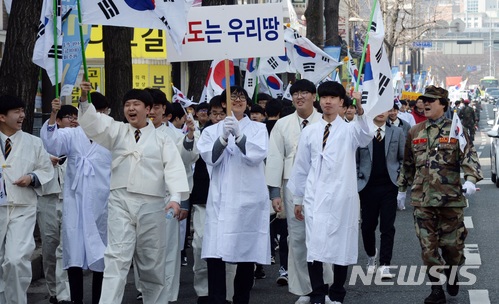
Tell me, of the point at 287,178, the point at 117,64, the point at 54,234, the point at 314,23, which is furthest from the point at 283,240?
the point at 314,23

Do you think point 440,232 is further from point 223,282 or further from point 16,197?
point 16,197

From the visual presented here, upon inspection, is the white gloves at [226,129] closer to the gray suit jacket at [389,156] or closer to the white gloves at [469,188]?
the white gloves at [469,188]

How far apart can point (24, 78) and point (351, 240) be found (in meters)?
4.22

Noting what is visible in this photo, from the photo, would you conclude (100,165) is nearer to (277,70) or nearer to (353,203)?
(353,203)

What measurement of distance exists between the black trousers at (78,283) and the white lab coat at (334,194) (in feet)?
5.90

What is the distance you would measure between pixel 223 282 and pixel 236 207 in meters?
0.63

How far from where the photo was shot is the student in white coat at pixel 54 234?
1052cm

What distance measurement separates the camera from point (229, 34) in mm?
10062

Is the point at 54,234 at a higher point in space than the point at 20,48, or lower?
lower

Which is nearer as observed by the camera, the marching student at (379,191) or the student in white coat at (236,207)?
the student in white coat at (236,207)

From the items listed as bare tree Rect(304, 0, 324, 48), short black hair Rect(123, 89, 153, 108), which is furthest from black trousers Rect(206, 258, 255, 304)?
bare tree Rect(304, 0, 324, 48)

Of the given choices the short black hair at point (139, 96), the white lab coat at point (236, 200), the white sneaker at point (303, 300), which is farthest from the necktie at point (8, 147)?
the white sneaker at point (303, 300)

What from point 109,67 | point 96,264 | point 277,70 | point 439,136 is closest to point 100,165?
point 96,264

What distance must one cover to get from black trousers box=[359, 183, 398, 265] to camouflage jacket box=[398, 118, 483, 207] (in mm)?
1546
